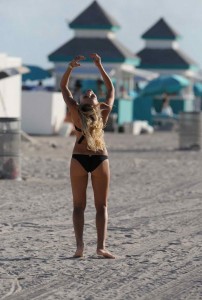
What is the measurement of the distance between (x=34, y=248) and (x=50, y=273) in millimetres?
1540

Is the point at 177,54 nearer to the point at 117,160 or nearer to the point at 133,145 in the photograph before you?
the point at 133,145

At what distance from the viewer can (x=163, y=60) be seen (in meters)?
55.9

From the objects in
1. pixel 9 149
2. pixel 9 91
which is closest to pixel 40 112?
pixel 9 91

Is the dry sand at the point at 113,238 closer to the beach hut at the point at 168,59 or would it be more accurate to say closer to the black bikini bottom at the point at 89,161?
the black bikini bottom at the point at 89,161

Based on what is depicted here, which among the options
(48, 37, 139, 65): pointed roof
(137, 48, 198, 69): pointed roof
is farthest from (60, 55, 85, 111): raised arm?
(137, 48, 198, 69): pointed roof

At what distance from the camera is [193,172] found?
72.9 feet

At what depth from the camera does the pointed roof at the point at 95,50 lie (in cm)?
4712

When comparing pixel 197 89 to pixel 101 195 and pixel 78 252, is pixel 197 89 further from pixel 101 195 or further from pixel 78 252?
pixel 78 252

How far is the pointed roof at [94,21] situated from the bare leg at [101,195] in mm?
37892

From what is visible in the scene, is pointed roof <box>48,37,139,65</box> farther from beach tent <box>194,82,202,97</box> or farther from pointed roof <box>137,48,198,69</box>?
beach tent <box>194,82,202,97</box>

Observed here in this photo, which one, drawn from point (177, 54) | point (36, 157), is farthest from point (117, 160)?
point (177, 54)

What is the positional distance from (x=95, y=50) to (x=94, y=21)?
1434 mm

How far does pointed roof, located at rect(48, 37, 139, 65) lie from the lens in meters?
47.1

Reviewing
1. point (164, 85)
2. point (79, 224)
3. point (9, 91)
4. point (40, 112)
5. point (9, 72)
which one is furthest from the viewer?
point (164, 85)
